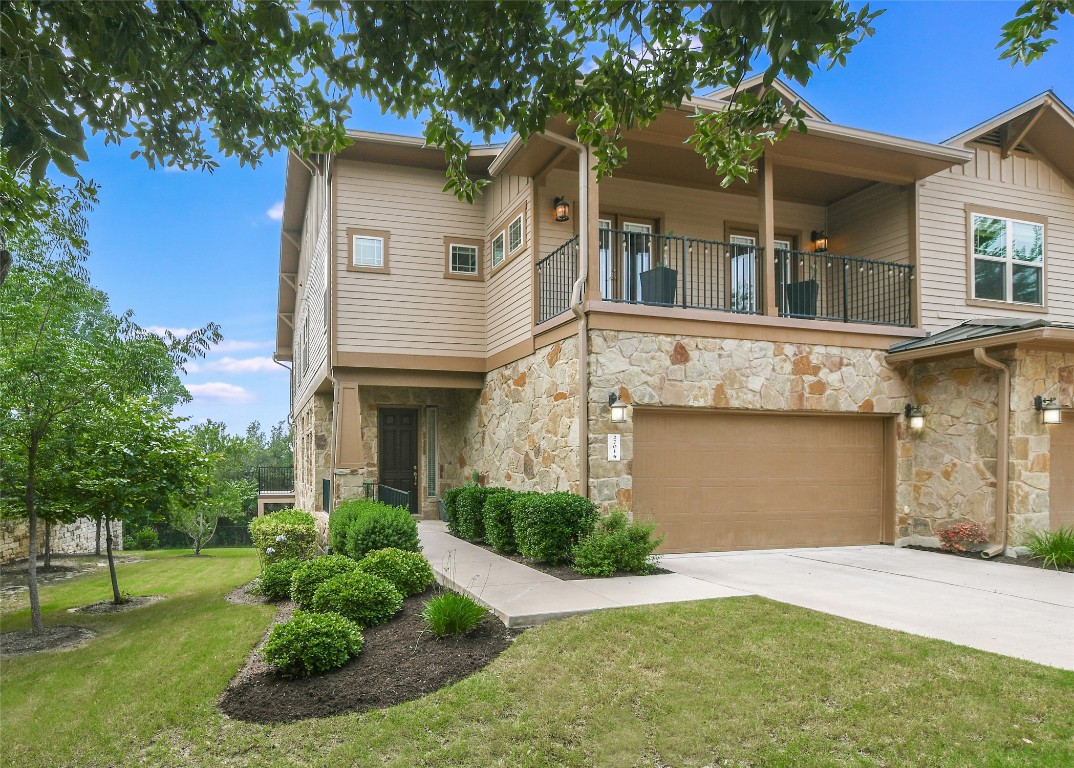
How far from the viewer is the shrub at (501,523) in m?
8.70

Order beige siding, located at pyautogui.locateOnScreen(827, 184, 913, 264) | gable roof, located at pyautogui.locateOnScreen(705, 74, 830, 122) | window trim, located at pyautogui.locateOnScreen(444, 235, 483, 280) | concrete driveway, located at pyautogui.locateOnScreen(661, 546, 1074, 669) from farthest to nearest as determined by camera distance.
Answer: window trim, located at pyautogui.locateOnScreen(444, 235, 483, 280)
beige siding, located at pyautogui.locateOnScreen(827, 184, 913, 264)
gable roof, located at pyautogui.locateOnScreen(705, 74, 830, 122)
concrete driveway, located at pyautogui.locateOnScreen(661, 546, 1074, 669)

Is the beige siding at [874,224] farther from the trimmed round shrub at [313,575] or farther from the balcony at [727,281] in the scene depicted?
the trimmed round shrub at [313,575]

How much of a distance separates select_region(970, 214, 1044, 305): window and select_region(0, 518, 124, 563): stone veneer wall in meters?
14.3

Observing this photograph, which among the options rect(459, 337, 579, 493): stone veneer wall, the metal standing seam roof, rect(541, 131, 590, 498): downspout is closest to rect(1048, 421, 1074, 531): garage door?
the metal standing seam roof

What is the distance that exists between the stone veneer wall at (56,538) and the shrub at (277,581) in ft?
13.9

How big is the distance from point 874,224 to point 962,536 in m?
5.16

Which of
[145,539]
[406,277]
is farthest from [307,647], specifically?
[145,539]

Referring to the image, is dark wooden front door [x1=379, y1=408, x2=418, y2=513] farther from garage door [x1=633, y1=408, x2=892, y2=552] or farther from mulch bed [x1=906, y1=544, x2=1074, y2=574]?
mulch bed [x1=906, y1=544, x2=1074, y2=574]

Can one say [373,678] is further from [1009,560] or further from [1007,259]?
[1007,259]

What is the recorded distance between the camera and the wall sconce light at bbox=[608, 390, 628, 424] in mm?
8180

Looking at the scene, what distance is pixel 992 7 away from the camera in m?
7.19

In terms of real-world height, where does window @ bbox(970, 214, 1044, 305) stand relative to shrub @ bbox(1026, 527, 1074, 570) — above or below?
above

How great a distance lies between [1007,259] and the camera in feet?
36.3

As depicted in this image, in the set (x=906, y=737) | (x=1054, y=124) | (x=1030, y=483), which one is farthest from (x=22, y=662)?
(x=1054, y=124)
